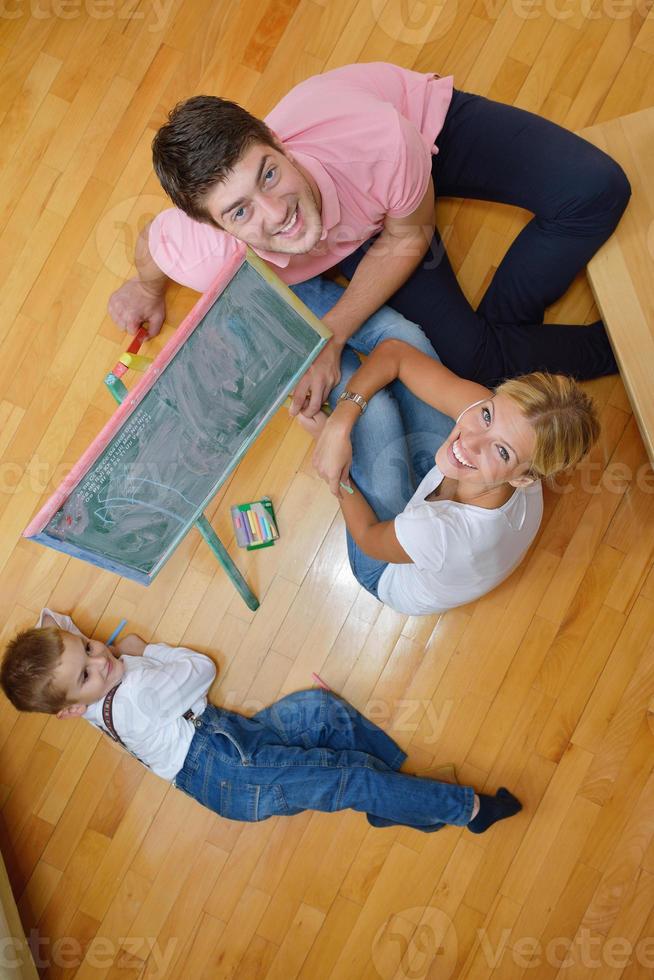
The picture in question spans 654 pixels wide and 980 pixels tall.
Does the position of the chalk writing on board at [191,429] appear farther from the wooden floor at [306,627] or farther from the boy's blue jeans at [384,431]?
the wooden floor at [306,627]

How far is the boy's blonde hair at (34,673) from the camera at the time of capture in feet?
6.30

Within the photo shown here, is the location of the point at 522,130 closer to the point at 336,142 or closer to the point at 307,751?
the point at 336,142

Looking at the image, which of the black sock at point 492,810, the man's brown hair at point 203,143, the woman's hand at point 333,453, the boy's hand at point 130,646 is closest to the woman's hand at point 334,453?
the woman's hand at point 333,453

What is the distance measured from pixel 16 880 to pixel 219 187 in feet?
6.47

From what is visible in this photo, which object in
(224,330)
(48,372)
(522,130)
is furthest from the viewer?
(48,372)

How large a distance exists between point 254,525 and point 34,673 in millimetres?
699

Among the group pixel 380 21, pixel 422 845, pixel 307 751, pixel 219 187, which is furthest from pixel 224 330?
pixel 422 845

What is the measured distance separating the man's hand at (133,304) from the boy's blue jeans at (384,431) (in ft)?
1.41

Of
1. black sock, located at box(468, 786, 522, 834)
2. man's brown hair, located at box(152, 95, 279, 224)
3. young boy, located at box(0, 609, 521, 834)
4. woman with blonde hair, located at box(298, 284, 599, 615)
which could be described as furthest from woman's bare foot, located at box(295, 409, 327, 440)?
black sock, located at box(468, 786, 522, 834)

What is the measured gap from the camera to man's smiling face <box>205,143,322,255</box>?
1422 mm

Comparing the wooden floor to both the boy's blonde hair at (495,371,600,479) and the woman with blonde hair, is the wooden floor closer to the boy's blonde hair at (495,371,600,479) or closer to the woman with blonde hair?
the woman with blonde hair

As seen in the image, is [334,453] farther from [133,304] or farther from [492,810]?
[492,810]

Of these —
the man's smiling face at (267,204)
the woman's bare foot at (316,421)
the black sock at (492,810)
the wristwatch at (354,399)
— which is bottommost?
the black sock at (492,810)

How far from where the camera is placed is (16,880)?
215cm
